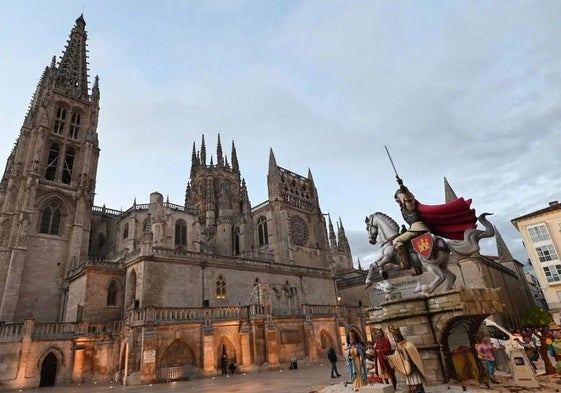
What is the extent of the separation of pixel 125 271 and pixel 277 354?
12474 millimetres

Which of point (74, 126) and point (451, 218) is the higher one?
point (74, 126)

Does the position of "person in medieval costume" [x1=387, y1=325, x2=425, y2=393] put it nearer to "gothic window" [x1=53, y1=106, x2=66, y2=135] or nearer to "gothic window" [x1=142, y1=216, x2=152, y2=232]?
"gothic window" [x1=142, y1=216, x2=152, y2=232]

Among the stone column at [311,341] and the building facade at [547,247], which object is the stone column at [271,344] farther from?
the building facade at [547,247]

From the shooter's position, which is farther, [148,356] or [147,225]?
[147,225]

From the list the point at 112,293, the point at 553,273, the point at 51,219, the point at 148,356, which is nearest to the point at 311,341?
the point at 148,356

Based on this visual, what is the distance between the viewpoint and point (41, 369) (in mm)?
19844

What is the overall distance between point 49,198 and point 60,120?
32.8 ft

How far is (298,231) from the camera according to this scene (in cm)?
4144

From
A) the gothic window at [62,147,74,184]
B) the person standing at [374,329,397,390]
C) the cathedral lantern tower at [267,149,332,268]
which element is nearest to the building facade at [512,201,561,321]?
the cathedral lantern tower at [267,149,332,268]

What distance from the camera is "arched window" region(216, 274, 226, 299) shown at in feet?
85.1

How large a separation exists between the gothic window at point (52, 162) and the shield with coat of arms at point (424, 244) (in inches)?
1415

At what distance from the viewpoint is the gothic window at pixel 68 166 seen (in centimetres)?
3491

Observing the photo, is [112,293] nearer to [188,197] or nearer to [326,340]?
[326,340]

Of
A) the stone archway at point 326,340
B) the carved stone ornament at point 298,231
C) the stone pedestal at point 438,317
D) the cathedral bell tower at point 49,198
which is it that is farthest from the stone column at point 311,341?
the cathedral bell tower at point 49,198
